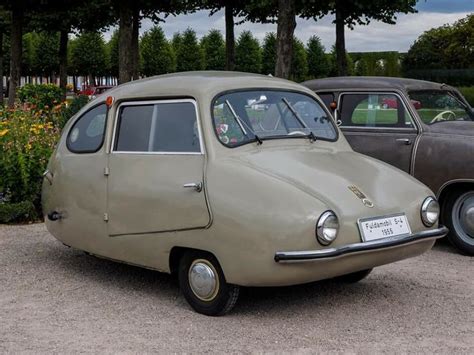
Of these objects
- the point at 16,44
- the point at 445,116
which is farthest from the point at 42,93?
the point at 445,116

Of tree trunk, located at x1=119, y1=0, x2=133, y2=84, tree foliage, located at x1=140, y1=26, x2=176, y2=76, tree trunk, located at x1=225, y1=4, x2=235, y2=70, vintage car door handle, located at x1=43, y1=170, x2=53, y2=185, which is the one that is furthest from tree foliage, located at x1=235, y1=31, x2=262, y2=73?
vintage car door handle, located at x1=43, y1=170, x2=53, y2=185

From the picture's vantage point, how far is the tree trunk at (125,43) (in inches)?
766

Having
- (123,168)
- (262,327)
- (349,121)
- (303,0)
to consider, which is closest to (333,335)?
(262,327)

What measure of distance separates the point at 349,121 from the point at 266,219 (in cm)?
415

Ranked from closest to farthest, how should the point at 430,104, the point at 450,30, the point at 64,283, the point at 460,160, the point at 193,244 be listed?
the point at 193,244 < the point at 64,283 < the point at 460,160 < the point at 430,104 < the point at 450,30

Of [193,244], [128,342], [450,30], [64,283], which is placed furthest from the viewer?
[450,30]

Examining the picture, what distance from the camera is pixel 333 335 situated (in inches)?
202

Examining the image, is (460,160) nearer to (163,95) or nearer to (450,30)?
(163,95)

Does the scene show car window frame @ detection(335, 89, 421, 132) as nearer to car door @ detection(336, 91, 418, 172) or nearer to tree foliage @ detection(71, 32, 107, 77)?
car door @ detection(336, 91, 418, 172)

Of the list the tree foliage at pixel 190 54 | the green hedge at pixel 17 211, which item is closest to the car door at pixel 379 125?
the green hedge at pixel 17 211

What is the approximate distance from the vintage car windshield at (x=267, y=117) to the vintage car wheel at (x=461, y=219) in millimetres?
2146

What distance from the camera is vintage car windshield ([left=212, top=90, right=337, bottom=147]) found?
19.1ft

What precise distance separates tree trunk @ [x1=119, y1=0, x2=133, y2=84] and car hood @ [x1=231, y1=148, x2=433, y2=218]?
13931 mm

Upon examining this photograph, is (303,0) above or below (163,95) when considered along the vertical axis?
above
